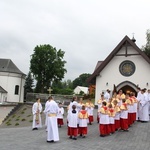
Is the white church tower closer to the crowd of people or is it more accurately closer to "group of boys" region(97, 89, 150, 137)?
the crowd of people

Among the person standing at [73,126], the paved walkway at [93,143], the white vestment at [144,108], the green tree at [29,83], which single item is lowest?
the paved walkway at [93,143]

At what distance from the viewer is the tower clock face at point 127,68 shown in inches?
1145

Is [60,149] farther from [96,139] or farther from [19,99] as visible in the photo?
[19,99]

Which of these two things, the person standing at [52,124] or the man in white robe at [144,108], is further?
the man in white robe at [144,108]

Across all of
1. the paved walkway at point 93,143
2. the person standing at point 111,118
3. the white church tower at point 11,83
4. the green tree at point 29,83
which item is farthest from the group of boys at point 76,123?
the green tree at point 29,83

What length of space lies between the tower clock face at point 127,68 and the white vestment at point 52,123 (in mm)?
18528

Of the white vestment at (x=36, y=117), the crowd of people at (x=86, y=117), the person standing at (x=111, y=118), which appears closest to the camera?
the crowd of people at (x=86, y=117)

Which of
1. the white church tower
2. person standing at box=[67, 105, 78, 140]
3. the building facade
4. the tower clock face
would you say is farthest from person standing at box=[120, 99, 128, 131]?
the white church tower

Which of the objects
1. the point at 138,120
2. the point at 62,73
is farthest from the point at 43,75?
the point at 138,120

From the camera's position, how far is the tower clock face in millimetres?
29078

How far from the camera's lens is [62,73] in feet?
190

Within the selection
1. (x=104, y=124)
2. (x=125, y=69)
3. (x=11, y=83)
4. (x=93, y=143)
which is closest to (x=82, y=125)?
(x=104, y=124)

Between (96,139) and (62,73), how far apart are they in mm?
46241

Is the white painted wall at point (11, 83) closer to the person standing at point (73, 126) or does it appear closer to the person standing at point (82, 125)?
the person standing at point (82, 125)
